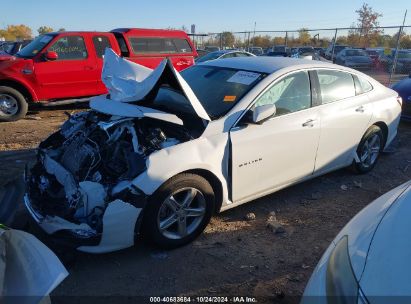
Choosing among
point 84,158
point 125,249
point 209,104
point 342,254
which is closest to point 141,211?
point 125,249

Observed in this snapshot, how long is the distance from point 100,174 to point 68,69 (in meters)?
6.34

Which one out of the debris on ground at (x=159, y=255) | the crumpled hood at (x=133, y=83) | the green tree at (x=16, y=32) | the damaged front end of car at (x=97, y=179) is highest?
the crumpled hood at (x=133, y=83)

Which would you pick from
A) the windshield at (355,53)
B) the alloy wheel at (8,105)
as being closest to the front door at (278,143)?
the alloy wheel at (8,105)

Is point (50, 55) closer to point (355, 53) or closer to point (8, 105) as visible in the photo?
point (8, 105)

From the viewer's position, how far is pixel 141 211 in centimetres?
313

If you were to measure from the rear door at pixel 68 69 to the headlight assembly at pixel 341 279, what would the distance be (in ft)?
26.8

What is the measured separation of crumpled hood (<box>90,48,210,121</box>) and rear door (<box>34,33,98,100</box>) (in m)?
4.73

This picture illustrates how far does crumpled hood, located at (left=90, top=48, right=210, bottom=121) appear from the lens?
3.46 metres

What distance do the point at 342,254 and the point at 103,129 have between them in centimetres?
243

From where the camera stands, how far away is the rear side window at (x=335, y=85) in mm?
4500

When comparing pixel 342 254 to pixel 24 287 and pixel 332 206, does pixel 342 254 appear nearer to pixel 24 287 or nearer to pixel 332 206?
pixel 24 287

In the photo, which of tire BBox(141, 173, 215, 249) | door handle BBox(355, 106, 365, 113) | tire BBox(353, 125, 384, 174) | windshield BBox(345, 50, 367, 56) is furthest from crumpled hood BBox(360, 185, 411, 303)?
windshield BBox(345, 50, 367, 56)

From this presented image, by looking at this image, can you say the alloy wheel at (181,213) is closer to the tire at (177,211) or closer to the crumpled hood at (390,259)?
the tire at (177,211)

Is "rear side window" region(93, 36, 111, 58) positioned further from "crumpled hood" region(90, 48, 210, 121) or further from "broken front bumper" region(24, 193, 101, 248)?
"broken front bumper" region(24, 193, 101, 248)
